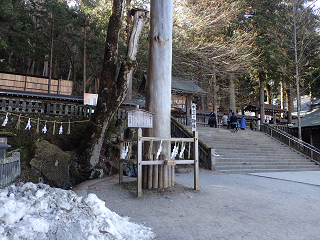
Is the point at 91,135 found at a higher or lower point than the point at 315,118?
lower

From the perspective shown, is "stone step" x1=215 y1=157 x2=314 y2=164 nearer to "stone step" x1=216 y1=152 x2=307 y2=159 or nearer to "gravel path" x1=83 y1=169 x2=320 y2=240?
"stone step" x1=216 y1=152 x2=307 y2=159

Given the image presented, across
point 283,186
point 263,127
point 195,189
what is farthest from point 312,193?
point 263,127

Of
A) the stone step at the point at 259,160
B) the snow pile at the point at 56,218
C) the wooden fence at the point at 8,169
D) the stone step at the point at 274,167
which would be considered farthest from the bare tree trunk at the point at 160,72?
the stone step at the point at 259,160

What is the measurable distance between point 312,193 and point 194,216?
4.36 m

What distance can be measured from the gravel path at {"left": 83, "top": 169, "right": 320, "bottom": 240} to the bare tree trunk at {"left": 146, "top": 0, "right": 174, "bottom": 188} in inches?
50.5

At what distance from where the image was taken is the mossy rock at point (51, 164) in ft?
28.6

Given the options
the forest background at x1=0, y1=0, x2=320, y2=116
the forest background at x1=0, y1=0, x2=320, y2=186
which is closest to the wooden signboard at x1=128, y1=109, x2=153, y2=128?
the forest background at x1=0, y1=0, x2=320, y2=186

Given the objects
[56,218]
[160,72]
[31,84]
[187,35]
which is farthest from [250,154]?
[31,84]

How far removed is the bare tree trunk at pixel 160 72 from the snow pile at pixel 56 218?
124 inches

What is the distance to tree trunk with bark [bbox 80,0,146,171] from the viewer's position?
9.97 meters

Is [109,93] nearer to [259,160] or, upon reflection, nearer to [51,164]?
[51,164]

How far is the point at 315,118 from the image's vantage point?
67.0ft

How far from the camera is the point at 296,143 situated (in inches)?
638

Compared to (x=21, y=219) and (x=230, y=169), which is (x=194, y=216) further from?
(x=230, y=169)
